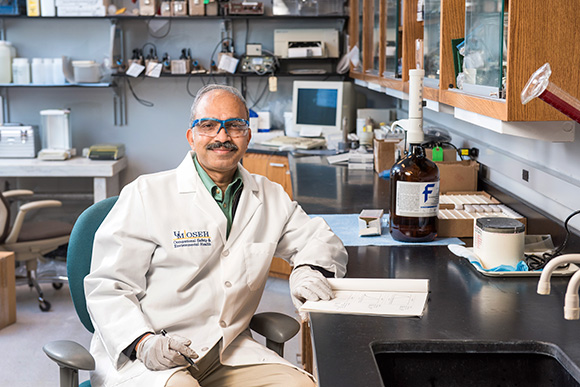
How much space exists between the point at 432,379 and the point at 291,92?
4.62 m

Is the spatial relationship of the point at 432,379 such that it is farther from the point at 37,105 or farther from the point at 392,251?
the point at 37,105

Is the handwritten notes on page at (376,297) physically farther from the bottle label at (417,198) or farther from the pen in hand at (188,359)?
the bottle label at (417,198)

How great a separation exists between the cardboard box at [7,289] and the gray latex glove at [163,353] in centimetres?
243

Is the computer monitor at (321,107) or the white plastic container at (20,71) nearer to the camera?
the computer monitor at (321,107)

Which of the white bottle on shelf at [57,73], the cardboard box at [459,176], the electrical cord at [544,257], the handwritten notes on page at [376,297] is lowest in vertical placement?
the handwritten notes on page at [376,297]

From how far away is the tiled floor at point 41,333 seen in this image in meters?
3.28

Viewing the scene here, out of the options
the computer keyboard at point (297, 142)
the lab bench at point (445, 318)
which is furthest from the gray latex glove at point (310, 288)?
the computer keyboard at point (297, 142)

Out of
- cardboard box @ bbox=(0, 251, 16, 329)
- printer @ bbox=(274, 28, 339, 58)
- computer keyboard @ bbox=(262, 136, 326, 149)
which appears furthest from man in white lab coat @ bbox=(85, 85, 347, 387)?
printer @ bbox=(274, 28, 339, 58)

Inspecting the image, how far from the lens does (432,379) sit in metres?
1.39

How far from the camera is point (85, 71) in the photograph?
5367 millimetres

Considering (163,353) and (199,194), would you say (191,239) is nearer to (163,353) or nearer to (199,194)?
(199,194)

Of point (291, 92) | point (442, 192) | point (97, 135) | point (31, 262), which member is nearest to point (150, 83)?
point (97, 135)

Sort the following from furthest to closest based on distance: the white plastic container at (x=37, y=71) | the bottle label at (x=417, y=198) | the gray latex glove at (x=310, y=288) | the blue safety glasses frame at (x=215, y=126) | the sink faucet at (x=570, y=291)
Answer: the white plastic container at (x=37, y=71) → the bottle label at (x=417, y=198) → the blue safety glasses frame at (x=215, y=126) → the gray latex glove at (x=310, y=288) → the sink faucet at (x=570, y=291)

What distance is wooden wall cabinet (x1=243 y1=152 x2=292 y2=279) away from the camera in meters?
4.46
